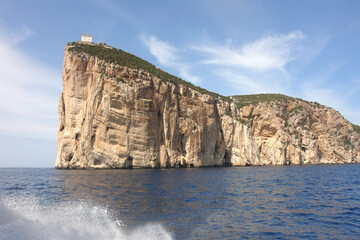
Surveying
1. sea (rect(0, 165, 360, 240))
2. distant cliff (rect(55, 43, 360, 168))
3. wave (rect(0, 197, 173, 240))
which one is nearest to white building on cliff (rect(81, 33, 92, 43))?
distant cliff (rect(55, 43, 360, 168))

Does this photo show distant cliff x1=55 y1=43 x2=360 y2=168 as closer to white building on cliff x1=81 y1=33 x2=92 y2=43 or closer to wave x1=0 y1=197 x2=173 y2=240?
white building on cliff x1=81 y1=33 x2=92 y2=43

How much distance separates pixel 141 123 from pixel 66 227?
5023 cm

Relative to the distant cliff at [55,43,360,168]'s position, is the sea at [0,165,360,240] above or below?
below

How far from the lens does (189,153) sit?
71.1m

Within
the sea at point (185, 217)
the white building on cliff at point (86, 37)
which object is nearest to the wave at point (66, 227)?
the sea at point (185, 217)

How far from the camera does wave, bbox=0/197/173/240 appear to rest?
1041cm

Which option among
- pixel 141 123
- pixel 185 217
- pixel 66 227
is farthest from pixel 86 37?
pixel 66 227

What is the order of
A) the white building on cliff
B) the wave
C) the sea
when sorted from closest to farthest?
1. the wave
2. the sea
3. the white building on cliff

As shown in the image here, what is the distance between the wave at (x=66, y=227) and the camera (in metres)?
10.4

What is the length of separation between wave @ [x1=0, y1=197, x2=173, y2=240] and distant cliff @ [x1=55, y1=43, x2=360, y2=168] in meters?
45.5

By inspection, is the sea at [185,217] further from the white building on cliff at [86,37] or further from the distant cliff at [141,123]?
the white building on cliff at [86,37]

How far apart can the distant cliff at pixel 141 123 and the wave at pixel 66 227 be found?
45518 millimetres

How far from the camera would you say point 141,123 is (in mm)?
61312

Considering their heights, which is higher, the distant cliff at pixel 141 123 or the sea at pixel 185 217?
the distant cliff at pixel 141 123
